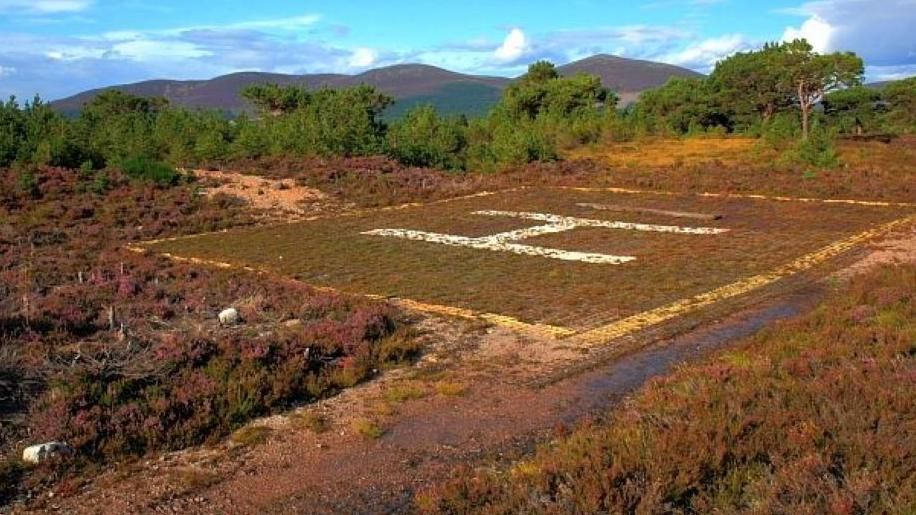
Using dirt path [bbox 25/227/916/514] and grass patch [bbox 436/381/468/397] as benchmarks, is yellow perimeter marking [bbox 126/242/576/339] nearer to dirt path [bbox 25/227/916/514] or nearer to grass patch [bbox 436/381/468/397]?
dirt path [bbox 25/227/916/514]

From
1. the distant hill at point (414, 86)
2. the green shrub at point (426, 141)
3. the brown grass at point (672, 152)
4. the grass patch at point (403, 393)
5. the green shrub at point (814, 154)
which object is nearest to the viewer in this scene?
the grass patch at point (403, 393)

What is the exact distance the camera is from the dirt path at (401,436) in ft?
16.4

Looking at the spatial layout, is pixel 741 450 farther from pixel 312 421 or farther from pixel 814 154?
pixel 814 154

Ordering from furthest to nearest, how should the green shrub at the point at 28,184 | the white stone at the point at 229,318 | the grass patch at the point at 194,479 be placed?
the green shrub at the point at 28,184 < the white stone at the point at 229,318 < the grass patch at the point at 194,479

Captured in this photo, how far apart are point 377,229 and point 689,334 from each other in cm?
950

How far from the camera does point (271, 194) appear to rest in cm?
2197

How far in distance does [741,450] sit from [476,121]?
139ft

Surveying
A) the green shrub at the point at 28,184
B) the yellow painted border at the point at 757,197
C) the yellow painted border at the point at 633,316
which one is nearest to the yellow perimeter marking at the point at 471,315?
the yellow painted border at the point at 633,316

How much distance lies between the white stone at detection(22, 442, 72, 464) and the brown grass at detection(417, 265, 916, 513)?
2.39 metres

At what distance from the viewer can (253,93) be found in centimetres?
5191

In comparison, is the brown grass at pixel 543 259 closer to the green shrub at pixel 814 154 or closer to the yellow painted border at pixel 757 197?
the yellow painted border at pixel 757 197

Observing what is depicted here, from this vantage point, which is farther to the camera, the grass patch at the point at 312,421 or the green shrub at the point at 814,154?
the green shrub at the point at 814,154

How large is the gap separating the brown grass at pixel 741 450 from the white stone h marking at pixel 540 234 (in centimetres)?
665

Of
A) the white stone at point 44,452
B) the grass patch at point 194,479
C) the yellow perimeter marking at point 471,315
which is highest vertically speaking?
the white stone at point 44,452
